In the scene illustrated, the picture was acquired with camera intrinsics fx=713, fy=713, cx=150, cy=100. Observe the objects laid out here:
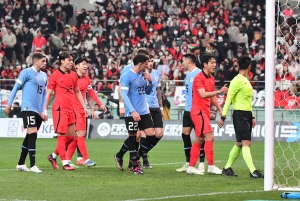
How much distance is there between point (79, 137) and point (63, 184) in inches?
147

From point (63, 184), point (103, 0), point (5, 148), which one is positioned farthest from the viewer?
point (103, 0)

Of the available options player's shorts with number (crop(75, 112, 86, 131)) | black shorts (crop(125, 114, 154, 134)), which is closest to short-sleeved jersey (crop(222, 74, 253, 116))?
black shorts (crop(125, 114, 154, 134))

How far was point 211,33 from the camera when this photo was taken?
1248 inches

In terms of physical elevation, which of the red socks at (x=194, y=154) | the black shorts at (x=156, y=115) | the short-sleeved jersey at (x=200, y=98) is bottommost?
the red socks at (x=194, y=154)

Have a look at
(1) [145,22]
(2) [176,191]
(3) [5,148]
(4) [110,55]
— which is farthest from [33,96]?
(1) [145,22]

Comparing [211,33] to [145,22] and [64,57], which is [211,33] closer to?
[145,22]

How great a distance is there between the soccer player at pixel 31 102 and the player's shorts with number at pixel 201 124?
2.89 meters

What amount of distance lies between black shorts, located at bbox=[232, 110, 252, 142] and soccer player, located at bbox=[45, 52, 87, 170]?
11.0ft

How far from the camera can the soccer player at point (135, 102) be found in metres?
13.1

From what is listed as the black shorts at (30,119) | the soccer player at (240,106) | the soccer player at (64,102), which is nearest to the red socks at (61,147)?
the soccer player at (64,102)

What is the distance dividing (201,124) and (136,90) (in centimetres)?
138

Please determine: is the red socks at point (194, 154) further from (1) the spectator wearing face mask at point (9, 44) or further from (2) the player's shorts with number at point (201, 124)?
(1) the spectator wearing face mask at point (9, 44)

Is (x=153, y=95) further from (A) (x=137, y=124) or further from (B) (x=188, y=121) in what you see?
(A) (x=137, y=124)

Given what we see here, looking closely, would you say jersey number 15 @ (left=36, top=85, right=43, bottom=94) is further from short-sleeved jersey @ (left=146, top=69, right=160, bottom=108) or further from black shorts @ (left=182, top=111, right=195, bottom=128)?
black shorts @ (left=182, top=111, right=195, bottom=128)
